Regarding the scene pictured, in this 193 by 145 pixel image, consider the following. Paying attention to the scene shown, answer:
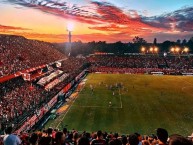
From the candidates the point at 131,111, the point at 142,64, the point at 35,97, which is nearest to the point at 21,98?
the point at 35,97

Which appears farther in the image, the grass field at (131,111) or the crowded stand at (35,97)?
the grass field at (131,111)

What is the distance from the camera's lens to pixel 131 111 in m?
38.2

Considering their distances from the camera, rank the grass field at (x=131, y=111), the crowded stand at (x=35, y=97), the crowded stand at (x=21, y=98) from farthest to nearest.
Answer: the grass field at (x=131, y=111) < the crowded stand at (x=21, y=98) < the crowded stand at (x=35, y=97)

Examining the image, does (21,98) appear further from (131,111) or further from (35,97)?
(131,111)

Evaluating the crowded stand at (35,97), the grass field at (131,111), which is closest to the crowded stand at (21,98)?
the crowded stand at (35,97)

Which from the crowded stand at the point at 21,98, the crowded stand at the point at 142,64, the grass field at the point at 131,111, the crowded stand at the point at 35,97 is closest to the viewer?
the crowded stand at the point at 35,97

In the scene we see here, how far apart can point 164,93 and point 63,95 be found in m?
18.9

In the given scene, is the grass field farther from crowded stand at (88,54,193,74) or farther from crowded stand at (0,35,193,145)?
crowded stand at (88,54,193,74)

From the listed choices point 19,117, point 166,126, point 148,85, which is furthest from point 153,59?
point 19,117

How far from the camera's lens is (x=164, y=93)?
5119 cm

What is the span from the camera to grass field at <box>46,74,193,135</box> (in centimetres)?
3167

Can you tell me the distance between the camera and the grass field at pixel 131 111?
31.7 meters

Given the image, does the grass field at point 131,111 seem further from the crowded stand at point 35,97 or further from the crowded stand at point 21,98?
the crowded stand at point 35,97

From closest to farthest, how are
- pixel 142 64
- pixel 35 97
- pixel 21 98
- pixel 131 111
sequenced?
pixel 21 98, pixel 131 111, pixel 35 97, pixel 142 64
